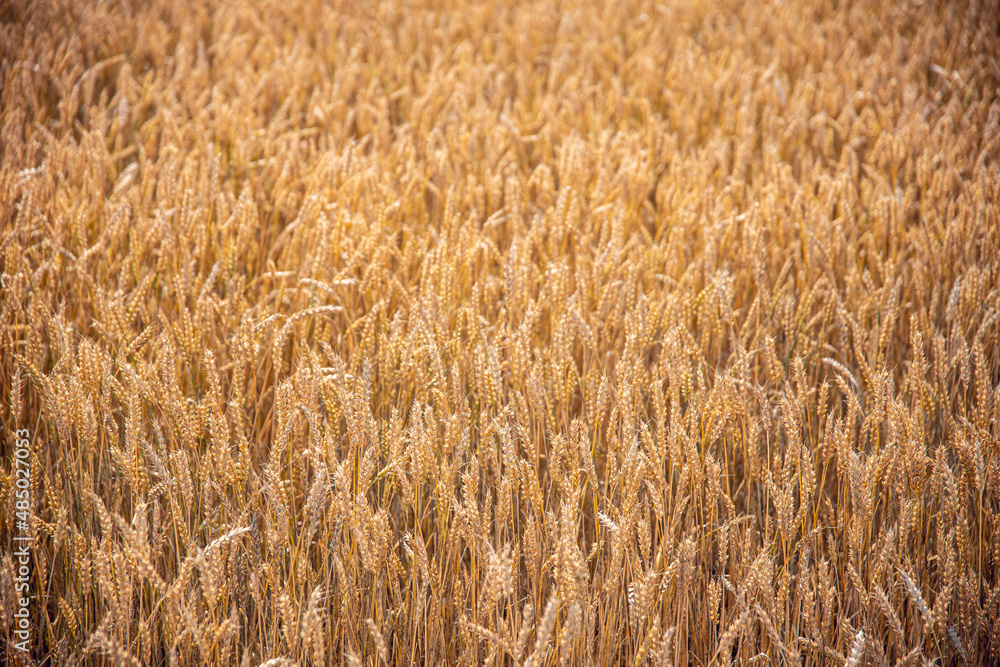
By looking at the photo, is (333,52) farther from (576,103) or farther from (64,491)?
(64,491)

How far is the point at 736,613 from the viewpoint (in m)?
1.25

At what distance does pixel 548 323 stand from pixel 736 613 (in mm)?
799

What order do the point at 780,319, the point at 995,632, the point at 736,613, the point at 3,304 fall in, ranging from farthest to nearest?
the point at 780,319 < the point at 3,304 < the point at 736,613 < the point at 995,632

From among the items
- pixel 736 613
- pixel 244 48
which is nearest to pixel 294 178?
pixel 244 48

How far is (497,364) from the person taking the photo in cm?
120

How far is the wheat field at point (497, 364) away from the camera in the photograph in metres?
1.09

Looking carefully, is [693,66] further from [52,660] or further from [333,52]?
[52,660]

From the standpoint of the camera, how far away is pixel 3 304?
5.23ft

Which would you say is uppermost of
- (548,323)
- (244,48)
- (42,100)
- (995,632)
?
(244,48)

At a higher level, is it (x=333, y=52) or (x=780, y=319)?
(x=333, y=52)

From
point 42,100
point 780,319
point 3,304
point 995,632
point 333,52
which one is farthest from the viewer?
point 333,52

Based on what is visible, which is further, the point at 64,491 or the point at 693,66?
the point at 693,66

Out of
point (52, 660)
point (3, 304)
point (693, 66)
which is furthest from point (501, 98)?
point (52, 660)

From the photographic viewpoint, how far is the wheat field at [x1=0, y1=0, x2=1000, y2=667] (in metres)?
1.09
